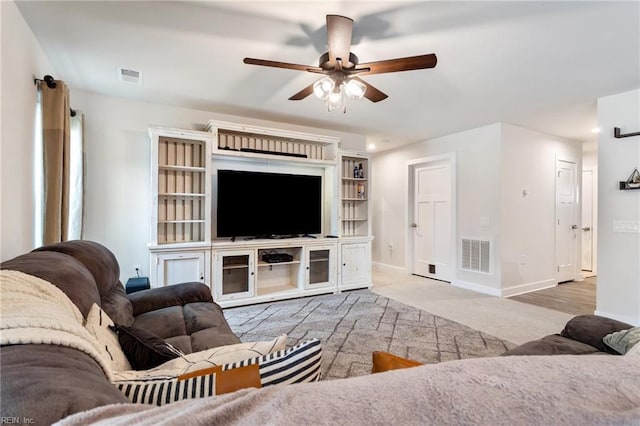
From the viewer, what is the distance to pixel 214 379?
2.19ft

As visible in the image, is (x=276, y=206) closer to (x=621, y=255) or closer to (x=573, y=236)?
(x=621, y=255)

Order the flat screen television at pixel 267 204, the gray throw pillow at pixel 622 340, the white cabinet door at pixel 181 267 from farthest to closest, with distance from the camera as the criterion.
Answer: the flat screen television at pixel 267 204
the white cabinet door at pixel 181 267
the gray throw pillow at pixel 622 340

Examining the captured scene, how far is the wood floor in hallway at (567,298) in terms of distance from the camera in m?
3.74

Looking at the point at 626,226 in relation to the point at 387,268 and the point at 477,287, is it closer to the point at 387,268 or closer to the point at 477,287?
the point at 477,287

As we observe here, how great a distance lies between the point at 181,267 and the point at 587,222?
7412 millimetres

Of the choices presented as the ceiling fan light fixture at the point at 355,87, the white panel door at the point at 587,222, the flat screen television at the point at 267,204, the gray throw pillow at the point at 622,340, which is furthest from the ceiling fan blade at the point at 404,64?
the white panel door at the point at 587,222

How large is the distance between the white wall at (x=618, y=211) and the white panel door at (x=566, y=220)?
5.61ft

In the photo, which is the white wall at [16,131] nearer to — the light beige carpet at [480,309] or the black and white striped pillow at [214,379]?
the black and white striped pillow at [214,379]

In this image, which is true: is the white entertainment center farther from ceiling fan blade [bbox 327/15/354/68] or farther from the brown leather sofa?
ceiling fan blade [bbox 327/15/354/68]

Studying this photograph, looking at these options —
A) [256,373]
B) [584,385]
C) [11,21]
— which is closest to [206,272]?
[11,21]

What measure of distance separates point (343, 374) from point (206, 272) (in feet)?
6.85

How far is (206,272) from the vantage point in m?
3.50

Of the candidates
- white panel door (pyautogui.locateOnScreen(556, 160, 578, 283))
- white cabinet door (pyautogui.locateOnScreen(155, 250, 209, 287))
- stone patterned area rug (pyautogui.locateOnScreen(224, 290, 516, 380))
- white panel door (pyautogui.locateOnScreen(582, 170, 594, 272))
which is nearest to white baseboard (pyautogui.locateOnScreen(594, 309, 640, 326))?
stone patterned area rug (pyautogui.locateOnScreen(224, 290, 516, 380))

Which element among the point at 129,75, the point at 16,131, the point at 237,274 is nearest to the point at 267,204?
the point at 237,274
